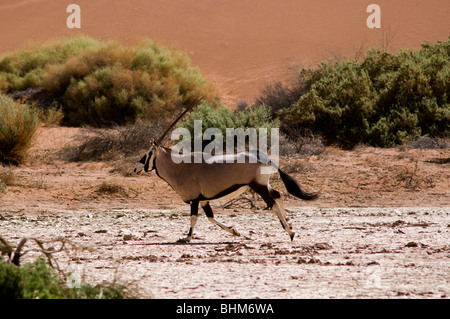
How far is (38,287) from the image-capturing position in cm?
484

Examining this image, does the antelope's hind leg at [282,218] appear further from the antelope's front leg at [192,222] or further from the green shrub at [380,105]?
the green shrub at [380,105]

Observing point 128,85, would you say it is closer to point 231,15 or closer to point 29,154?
point 29,154

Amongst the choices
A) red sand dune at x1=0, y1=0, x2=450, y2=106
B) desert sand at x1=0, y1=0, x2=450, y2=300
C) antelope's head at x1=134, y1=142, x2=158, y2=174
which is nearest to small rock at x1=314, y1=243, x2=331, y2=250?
desert sand at x1=0, y1=0, x2=450, y2=300

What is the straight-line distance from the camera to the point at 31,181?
14.0m

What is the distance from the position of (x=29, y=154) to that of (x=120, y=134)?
2.24m

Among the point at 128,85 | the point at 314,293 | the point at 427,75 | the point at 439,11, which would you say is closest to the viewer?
the point at 314,293

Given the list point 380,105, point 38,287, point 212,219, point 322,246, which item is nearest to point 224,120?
point 380,105

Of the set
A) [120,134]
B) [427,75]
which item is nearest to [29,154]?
[120,134]

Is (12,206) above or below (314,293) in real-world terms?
below

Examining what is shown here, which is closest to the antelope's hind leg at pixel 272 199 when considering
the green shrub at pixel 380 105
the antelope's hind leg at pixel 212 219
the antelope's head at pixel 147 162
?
the antelope's hind leg at pixel 212 219

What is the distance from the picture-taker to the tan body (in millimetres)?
8586

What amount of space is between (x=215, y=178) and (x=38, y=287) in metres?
4.13

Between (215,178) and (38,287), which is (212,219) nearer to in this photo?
(215,178)

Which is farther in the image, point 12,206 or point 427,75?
point 427,75
